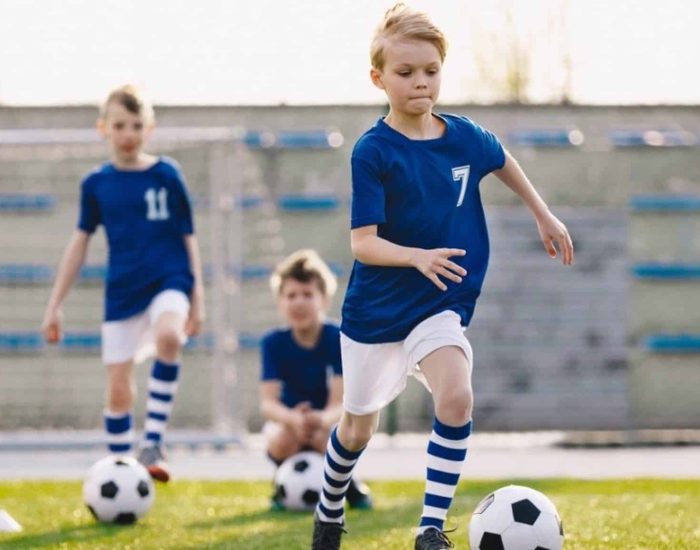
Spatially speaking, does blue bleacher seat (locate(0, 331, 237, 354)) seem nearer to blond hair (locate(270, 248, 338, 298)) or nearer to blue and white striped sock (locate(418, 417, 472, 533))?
blond hair (locate(270, 248, 338, 298))

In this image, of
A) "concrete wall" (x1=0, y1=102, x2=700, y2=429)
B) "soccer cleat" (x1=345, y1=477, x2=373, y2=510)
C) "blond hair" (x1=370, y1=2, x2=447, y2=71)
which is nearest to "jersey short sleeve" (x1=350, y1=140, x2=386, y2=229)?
"blond hair" (x1=370, y1=2, x2=447, y2=71)

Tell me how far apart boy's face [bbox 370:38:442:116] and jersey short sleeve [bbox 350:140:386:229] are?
206 millimetres

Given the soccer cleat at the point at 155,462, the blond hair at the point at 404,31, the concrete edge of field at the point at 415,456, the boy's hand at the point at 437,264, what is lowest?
the concrete edge of field at the point at 415,456

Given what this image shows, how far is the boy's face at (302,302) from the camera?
24.4ft

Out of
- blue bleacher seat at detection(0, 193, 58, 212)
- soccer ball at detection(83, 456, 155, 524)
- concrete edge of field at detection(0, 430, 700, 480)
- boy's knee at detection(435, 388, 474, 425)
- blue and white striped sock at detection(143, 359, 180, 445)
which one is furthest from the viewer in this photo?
blue bleacher seat at detection(0, 193, 58, 212)

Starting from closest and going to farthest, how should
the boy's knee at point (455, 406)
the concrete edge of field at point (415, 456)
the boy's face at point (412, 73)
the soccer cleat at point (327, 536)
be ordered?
1. the boy's knee at point (455, 406)
2. the boy's face at point (412, 73)
3. the soccer cleat at point (327, 536)
4. the concrete edge of field at point (415, 456)

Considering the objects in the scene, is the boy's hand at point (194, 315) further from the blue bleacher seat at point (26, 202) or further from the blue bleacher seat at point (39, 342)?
the blue bleacher seat at point (26, 202)

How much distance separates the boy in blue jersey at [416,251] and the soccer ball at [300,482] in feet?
6.29

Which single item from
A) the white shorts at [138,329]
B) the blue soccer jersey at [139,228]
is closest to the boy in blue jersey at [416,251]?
the white shorts at [138,329]

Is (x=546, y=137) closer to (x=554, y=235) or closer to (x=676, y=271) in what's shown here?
(x=676, y=271)

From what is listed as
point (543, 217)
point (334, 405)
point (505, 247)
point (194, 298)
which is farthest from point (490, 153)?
point (505, 247)

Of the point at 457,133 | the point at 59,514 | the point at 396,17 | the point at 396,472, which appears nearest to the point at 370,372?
the point at 457,133

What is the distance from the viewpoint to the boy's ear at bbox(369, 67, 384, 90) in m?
5.14

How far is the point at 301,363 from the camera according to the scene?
7.70 meters
